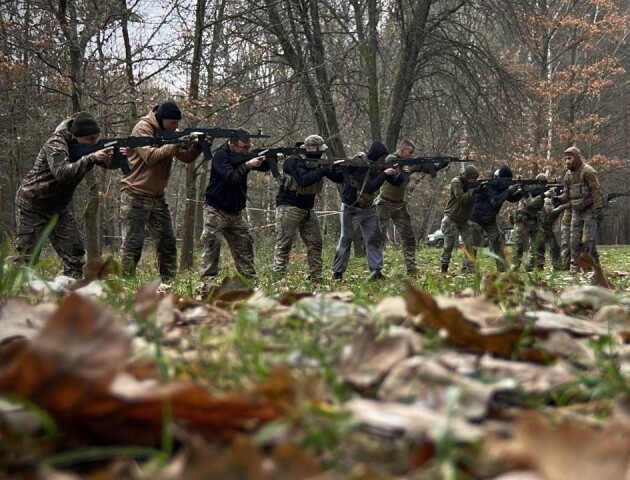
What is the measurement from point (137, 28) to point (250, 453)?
15.5 metres

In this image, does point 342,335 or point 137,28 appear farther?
point 137,28

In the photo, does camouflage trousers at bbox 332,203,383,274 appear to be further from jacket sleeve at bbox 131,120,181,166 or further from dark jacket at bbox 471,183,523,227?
dark jacket at bbox 471,183,523,227

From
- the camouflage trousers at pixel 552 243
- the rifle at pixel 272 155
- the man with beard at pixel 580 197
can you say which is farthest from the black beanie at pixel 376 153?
the camouflage trousers at pixel 552 243

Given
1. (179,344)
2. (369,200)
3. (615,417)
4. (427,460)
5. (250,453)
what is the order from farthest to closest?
(369,200) < (179,344) < (615,417) < (427,460) < (250,453)

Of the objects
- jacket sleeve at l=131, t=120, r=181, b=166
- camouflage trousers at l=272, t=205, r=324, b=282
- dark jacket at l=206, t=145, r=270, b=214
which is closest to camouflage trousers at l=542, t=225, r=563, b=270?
camouflage trousers at l=272, t=205, r=324, b=282

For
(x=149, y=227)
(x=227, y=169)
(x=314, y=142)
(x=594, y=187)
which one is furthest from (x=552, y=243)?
(x=149, y=227)

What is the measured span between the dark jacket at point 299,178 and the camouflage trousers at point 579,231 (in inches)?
243

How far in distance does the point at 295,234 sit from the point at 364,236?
161cm

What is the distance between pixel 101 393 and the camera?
1.08 metres

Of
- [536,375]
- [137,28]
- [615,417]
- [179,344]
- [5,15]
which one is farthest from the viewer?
[137,28]

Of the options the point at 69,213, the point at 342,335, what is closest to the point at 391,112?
the point at 69,213

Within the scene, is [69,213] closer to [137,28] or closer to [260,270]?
[260,270]

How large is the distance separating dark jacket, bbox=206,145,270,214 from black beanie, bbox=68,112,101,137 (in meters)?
1.91

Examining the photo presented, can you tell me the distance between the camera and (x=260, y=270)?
11727 mm
